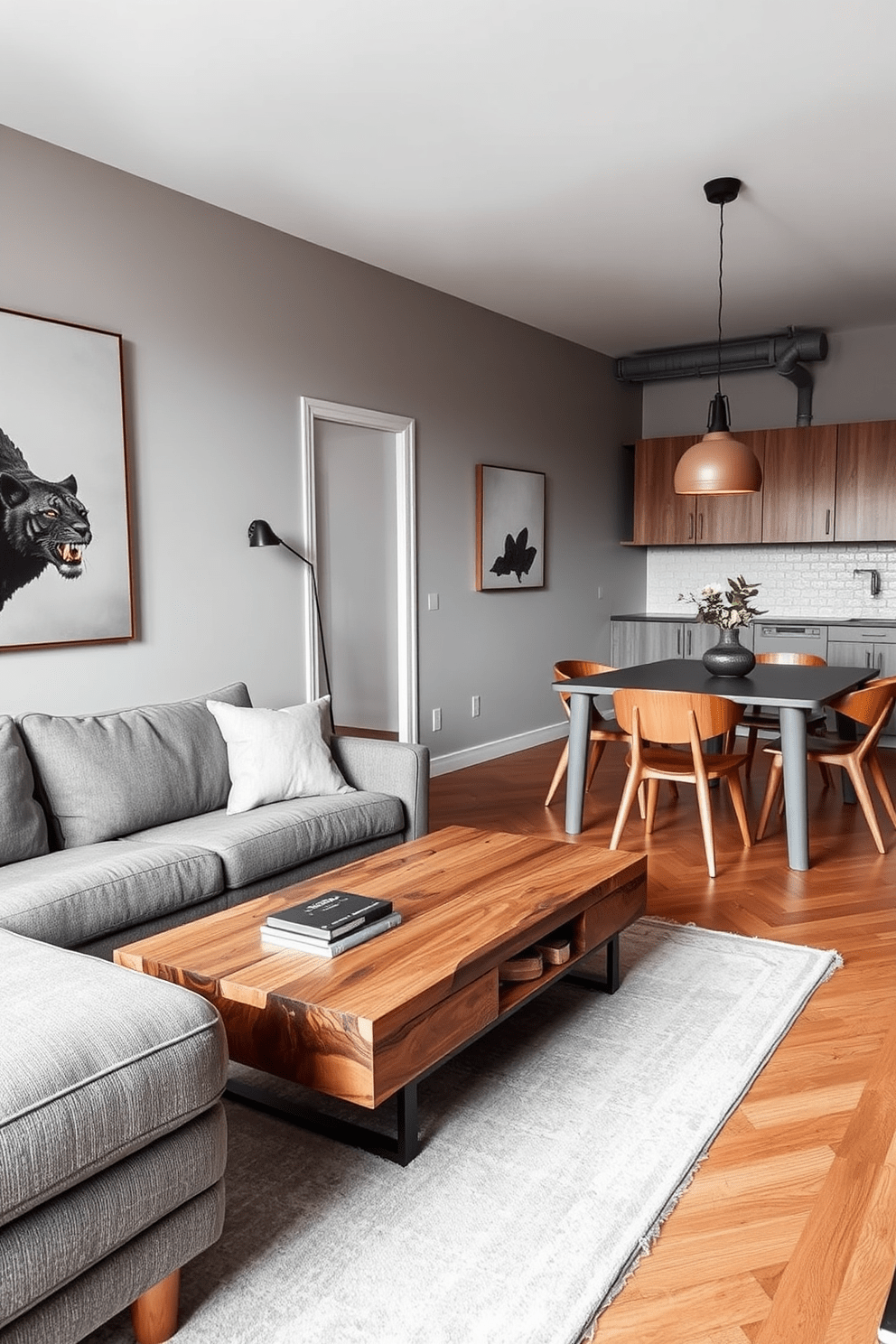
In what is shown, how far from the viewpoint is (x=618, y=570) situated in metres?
8.17

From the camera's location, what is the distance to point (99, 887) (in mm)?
2717

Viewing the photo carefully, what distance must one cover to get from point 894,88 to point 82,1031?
3.82m

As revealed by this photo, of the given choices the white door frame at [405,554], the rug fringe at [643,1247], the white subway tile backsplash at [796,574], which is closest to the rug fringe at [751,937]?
the rug fringe at [643,1247]

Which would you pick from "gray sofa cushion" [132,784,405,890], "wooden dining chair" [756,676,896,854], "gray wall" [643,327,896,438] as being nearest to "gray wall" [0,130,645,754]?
"gray sofa cushion" [132,784,405,890]

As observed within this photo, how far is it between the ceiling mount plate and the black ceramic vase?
1.92 m

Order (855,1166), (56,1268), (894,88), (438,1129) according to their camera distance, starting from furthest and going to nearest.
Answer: (894,88)
(438,1129)
(855,1166)
(56,1268)

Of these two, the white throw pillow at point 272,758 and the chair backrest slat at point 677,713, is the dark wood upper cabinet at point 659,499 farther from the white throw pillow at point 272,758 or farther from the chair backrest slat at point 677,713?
the white throw pillow at point 272,758

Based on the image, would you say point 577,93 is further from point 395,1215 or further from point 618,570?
point 618,570

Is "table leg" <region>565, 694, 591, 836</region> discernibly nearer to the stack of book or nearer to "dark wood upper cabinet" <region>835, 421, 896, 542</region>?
the stack of book

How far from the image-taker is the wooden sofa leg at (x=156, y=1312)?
162 cm

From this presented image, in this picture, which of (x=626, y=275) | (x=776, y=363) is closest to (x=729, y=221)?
(x=626, y=275)

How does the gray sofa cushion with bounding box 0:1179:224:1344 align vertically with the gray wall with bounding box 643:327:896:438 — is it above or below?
below

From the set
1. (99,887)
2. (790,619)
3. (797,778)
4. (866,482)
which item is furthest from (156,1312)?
(866,482)

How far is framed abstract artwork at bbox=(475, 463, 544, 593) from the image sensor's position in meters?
6.34
